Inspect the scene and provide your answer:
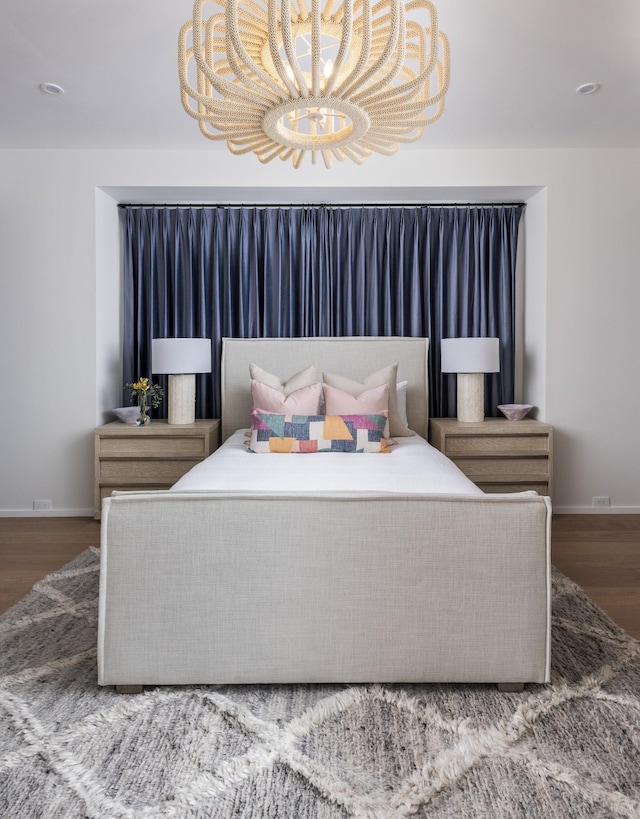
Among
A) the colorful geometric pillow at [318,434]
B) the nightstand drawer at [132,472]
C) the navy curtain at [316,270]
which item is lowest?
the nightstand drawer at [132,472]

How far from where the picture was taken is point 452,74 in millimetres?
2879

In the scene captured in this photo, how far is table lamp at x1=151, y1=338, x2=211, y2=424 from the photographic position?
3.87m

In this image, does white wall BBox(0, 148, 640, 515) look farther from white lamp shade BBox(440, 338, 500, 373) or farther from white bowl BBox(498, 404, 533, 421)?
white lamp shade BBox(440, 338, 500, 373)

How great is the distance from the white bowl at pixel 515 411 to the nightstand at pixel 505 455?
235 millimetres

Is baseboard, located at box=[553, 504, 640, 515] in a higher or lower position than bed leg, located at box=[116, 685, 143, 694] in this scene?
higher

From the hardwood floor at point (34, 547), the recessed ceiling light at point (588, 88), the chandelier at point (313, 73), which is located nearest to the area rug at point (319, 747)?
the hardwood floor at point (34, 547)

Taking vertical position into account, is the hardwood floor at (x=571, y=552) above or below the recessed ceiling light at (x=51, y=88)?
below

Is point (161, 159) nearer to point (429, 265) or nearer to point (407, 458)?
point (429, 265)

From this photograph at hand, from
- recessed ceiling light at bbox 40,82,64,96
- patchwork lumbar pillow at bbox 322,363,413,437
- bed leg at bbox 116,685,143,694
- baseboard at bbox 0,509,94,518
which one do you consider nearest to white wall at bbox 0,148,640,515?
baseboard at bbox 0,509,94,518

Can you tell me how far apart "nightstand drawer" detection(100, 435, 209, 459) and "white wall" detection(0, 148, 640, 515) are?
320 millimetres

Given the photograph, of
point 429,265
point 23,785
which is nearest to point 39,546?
point 23,785

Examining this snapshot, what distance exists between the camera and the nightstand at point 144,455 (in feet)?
12.4

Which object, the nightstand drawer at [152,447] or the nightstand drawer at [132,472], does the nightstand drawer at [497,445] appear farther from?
the nightstand drawer at [132,472]

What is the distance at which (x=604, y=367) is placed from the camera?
4016 mm
